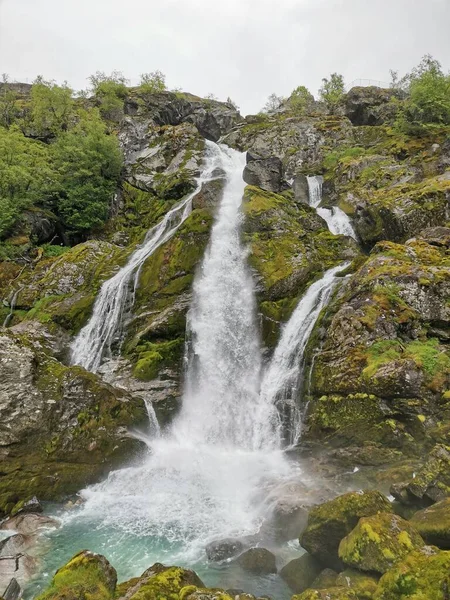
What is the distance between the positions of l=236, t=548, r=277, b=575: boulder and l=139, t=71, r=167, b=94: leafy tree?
2083 inches

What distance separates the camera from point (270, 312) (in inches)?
663

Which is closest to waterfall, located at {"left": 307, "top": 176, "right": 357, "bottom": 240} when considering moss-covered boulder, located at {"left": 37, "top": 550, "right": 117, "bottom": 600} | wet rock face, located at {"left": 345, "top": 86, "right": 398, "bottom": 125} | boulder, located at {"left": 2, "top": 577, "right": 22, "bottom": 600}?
moss-covered boulder, located at {"left": 37, "top": 550, "right": 117, "bottom": 600}

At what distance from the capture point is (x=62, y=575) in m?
6.21

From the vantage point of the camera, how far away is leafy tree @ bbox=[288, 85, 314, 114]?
51.1m

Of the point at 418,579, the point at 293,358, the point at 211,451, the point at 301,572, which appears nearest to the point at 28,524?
the point at 211,451

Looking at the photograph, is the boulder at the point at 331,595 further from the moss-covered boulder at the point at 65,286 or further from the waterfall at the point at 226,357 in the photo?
the moss-covered boulder at the point at 65,286

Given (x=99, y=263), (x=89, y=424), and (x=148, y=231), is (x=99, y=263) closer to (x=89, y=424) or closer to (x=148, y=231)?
(x=148, y=231)

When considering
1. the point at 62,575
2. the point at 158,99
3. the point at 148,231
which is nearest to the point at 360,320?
the point at 62,575

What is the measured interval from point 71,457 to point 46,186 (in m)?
22.1

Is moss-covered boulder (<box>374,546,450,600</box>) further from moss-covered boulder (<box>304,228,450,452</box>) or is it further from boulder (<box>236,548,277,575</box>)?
moss-covered boulder (<box>304,228,450,452</box>)

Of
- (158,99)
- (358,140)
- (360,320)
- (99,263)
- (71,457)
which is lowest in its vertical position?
(71,457)

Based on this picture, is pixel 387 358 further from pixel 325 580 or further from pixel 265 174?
pixel 265 174

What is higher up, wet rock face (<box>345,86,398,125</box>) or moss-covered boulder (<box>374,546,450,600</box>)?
wet rock face (<box>345,86,398,125</box>)

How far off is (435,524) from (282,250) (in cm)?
1406
